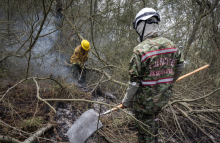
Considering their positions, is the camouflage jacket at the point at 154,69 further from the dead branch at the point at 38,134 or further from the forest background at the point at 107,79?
the dead branch at the point at 38,134

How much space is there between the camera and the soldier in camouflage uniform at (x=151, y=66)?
1.69m

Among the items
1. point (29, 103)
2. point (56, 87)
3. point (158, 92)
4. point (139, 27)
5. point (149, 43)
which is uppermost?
point (139, 27)

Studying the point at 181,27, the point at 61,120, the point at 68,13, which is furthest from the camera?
the point at 68,13

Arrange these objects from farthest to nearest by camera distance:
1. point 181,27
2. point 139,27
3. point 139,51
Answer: point 181,27 < point 139,27 < point 139,51

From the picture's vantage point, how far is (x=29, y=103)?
307 centimetres

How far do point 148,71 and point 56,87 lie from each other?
8.82 ft

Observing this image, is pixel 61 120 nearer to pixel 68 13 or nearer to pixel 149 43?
pixel 149 43

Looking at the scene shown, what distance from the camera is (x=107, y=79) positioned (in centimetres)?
392

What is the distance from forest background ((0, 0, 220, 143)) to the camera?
2.35 meters

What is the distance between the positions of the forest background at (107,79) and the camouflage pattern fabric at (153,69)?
62 centimetres

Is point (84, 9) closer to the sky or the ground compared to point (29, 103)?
closer to the sky

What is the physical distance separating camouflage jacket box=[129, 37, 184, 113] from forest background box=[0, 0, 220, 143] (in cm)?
63

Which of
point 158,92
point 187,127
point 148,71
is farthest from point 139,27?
point 187,127

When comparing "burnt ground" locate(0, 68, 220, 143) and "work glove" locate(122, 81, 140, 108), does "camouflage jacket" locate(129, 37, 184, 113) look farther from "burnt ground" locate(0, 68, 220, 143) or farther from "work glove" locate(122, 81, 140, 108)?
"burnt ground" locate(0, 68, 220, 143)
